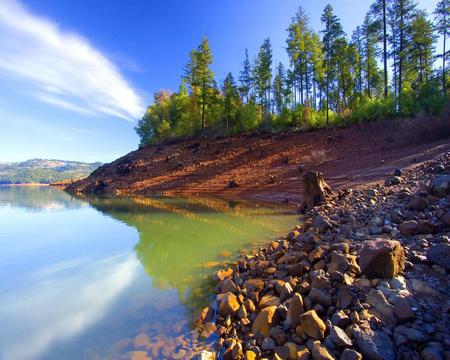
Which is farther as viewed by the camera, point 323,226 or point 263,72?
point 263,72

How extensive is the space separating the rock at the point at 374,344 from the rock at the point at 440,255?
150 centimetres

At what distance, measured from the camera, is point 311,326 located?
10.1ft

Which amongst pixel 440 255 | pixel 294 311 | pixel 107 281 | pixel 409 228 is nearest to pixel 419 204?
pixel 409 228

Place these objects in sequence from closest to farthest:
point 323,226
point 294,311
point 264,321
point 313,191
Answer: point 294,311, point 264,321, point 323,226, point 313,191

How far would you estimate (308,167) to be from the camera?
23.4 metres

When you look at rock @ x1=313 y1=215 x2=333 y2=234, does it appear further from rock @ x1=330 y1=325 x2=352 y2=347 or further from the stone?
rock @ x1=330 y1=325 x2=352 y2=347

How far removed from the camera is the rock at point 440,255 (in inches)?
139

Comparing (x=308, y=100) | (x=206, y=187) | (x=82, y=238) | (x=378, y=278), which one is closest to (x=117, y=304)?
(x=378, y=278)

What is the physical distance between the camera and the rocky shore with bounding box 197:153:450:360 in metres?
2.75

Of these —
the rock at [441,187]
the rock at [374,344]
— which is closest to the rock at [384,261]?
the rock at [374,344]

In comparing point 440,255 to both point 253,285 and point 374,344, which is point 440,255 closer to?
point 374,344

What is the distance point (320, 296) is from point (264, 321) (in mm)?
783

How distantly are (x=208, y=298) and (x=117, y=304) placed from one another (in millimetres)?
1671

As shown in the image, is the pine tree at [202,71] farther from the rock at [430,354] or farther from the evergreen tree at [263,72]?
the rock at [430,354]
